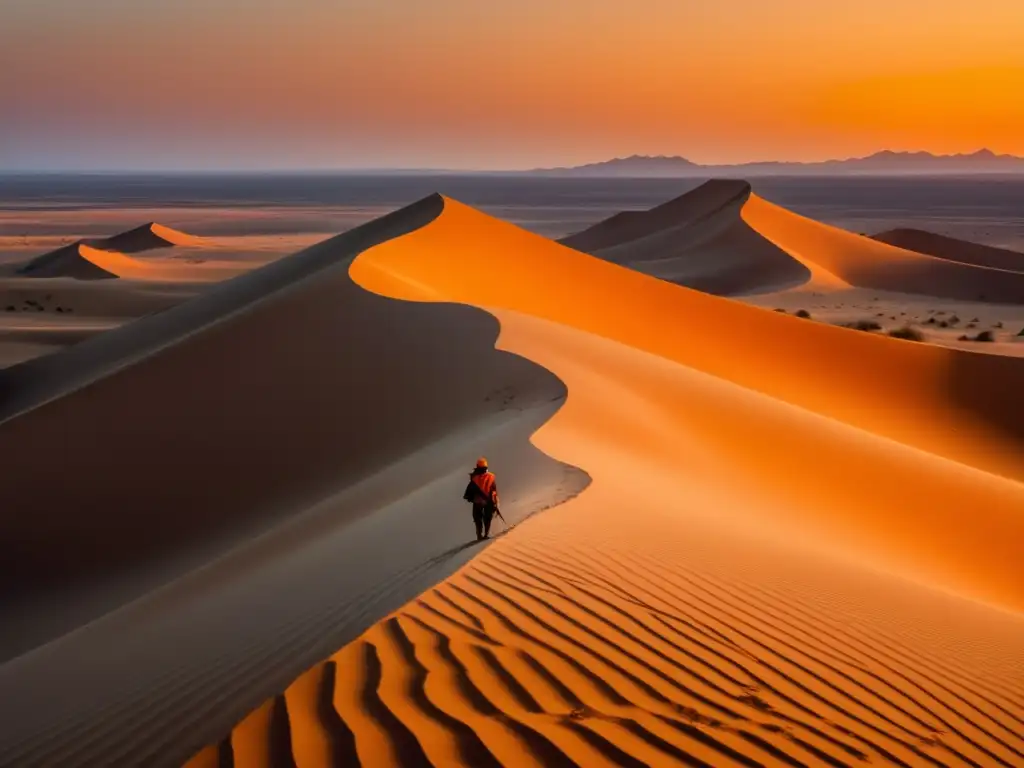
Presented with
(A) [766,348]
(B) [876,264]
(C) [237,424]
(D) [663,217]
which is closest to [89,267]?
(D) [663,217]

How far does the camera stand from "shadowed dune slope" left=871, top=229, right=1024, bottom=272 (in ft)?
190

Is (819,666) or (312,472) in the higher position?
(819,666)

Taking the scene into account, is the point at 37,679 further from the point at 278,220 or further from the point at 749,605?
the point at 278,220

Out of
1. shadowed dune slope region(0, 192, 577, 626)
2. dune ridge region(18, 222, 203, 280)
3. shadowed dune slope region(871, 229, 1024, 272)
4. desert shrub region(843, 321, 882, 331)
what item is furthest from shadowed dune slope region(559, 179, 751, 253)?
shadowed dune slope region(0, 192, 577, 626)

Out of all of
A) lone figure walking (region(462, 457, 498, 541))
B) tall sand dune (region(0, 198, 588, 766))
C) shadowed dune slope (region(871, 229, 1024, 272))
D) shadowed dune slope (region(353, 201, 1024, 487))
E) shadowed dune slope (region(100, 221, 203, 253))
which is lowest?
shadowed dune slope (region(100, 221, 203, 253))

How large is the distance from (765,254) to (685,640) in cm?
4835

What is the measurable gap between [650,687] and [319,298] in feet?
48.5

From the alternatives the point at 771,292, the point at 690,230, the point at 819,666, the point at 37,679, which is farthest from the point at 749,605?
the point at 690,230

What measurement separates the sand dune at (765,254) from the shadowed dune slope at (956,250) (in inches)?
2.7

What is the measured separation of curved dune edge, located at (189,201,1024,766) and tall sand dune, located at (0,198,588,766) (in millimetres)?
543

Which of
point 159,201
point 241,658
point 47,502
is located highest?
point 241,658

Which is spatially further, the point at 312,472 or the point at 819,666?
the point at 312,472

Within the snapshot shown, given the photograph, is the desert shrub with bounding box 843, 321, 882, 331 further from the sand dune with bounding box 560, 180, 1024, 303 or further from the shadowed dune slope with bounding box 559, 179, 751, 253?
the shadowed dune slope with bounding box 559, 179, 751, 253

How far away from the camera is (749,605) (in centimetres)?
588
